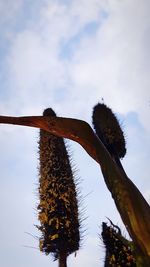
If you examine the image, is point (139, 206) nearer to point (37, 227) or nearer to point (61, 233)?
point (61, 233)

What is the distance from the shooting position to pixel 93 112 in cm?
621

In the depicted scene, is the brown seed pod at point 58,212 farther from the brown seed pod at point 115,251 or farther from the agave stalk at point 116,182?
the agave stalk at point 116,182

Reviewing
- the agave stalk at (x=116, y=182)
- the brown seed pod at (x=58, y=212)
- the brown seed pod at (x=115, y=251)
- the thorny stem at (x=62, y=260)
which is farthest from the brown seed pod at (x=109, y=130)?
the agave stalk at (x=116, y=182)

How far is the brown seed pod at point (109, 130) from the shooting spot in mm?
5586

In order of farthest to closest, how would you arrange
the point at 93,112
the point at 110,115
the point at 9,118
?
1. the point at 93,112
2. the point at 110,115
3. the point at 9,118

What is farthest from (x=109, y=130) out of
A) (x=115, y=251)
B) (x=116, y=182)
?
(x=116, y=182)

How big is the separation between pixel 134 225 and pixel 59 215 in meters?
4.44

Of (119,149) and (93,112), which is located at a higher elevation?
(93,112)

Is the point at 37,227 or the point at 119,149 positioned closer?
the point at 37,227

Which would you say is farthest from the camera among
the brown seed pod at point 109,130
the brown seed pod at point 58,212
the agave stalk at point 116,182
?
the brown seed pod at point 109,130

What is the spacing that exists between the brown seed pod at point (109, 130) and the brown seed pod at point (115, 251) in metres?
1.30

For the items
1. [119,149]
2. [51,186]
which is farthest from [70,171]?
[119,149]

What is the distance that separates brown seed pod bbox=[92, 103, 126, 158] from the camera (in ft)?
18.3

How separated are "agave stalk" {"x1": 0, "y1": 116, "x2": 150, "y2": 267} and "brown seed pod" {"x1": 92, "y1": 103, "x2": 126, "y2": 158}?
4.25m
